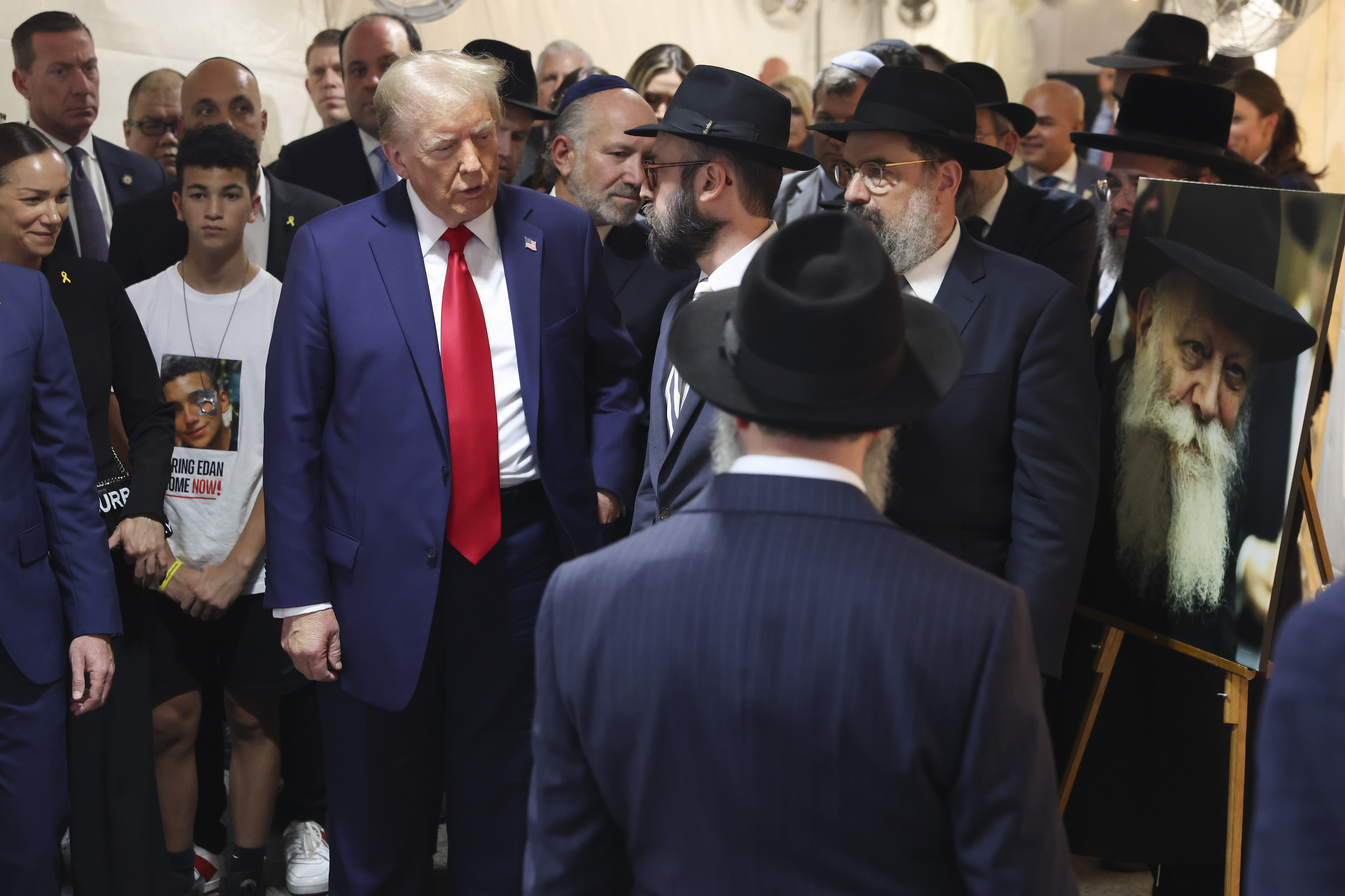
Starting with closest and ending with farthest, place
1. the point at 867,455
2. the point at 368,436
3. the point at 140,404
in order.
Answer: the point at 867,455 < the point at 368,436 < the point at 140,404

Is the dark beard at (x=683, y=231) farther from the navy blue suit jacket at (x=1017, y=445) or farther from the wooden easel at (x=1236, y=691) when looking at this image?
the wooden easel at (x=1236, y=691)

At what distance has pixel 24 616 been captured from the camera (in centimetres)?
240

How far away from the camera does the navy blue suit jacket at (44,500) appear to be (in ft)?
7.78

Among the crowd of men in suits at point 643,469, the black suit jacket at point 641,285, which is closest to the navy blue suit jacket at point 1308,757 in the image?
the crowd of men in suits at point 643,469

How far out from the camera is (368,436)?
2.48 metres

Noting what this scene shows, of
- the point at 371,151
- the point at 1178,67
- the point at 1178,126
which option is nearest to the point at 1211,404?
the point at 1178,126

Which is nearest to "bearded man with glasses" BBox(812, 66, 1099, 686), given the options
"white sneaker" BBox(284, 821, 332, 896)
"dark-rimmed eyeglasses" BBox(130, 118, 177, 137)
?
"white sneaker" BBox(284, 821, 332, 896)

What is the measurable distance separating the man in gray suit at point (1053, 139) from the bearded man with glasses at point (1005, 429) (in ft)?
12.2

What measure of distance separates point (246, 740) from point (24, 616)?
954 millimetres

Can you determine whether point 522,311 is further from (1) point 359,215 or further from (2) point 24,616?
(2) point 24,616

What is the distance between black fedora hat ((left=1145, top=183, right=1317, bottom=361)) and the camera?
2471 mm

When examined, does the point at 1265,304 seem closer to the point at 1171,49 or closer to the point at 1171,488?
the point at 1171,488

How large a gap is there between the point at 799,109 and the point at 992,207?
5.79 feet

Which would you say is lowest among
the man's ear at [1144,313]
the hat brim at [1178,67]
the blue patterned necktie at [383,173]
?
the man's ear at [1144,313]
